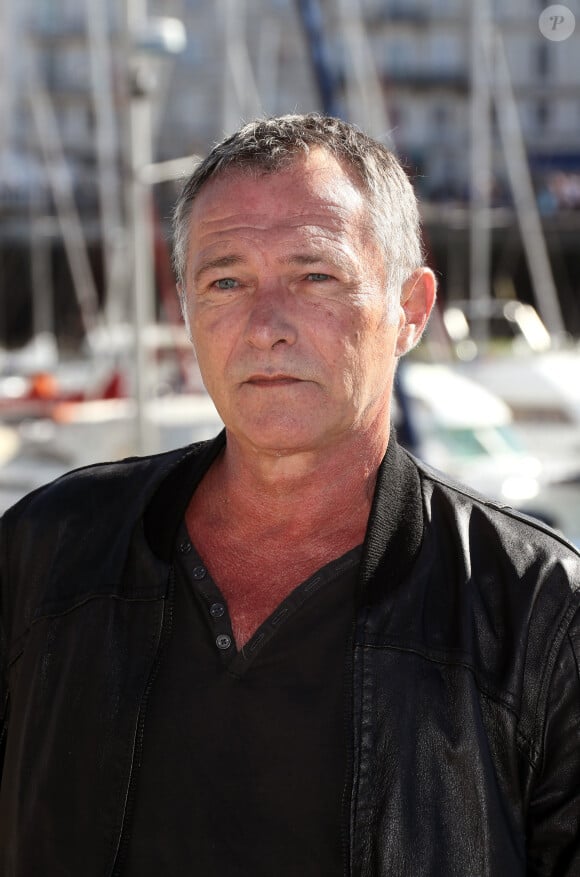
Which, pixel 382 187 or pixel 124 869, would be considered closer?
pixel 124 869

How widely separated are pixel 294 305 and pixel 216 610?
19.1 inches

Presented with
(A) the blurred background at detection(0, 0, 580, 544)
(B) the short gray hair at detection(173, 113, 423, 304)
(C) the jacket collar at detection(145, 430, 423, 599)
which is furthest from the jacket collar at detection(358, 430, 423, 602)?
(A) the blurred background at detection(0, 0, 580, 544)

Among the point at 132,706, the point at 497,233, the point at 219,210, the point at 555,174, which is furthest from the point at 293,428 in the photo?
the point at 497,233

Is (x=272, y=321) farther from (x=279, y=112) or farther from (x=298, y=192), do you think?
(x=279, y=112)

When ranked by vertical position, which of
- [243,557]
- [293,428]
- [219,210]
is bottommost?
[243,557]

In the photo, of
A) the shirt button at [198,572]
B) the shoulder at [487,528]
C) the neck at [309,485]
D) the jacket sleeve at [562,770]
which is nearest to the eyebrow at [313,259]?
the neck at [309,485]

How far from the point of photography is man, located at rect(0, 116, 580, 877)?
158cm

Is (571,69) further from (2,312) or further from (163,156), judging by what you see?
(2,312)

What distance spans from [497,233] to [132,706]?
40705 mm

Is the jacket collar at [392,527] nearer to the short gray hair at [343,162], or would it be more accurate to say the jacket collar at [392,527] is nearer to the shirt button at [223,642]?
the shirt button at [223,642]

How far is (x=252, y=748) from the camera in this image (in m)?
1.61

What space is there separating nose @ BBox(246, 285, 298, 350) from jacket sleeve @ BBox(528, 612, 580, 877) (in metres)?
0.60

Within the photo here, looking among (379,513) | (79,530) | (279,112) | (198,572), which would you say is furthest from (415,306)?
(279,112)

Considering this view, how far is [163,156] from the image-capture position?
45406 millimetres
